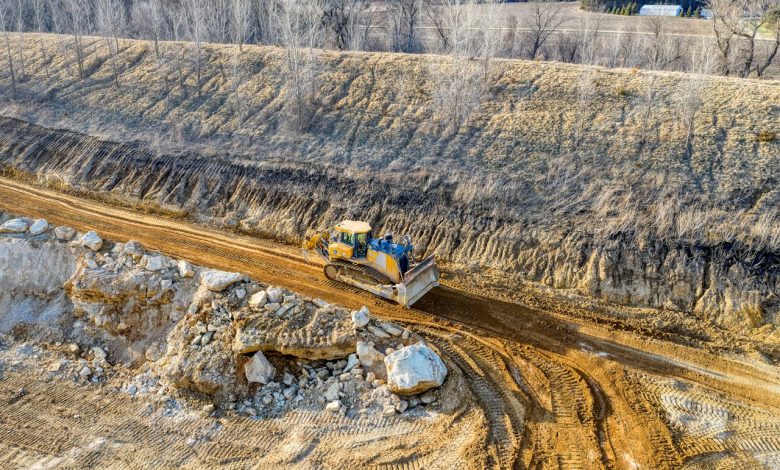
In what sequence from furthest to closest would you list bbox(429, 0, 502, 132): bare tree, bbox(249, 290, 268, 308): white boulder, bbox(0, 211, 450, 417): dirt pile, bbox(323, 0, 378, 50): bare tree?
bbox(323, 0, 378, 50): bare tree < bbox(429, 0, 502, 132): bare tree < bbox(249, 290, 268, 308): white boulder < bbox(0, 211, 450, 417): dirt pile

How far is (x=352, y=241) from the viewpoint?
1591cm

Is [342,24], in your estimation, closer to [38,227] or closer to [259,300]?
[38,227]

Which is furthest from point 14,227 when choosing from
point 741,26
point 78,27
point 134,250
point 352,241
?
point 741,26

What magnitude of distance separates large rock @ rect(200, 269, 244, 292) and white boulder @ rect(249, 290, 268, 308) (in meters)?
0.79

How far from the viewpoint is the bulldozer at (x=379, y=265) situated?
15.5 meters

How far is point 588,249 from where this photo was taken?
57.1ft

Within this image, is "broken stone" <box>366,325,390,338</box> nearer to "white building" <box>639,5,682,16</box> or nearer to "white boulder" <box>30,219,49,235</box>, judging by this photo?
"white boulder" <box>30,219,49,235</box>

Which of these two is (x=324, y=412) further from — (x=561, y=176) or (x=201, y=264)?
(x=561, y=176)

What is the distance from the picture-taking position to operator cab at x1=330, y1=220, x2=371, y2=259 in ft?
52.1

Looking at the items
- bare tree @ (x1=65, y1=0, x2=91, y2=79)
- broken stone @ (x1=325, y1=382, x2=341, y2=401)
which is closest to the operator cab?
broken stone @ (x1=325, y1=382, x2=341, y2=401)

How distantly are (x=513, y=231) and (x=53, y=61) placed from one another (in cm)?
3197

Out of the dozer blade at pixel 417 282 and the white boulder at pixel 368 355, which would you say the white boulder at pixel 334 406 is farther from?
the dozer blade at pixel 417 282

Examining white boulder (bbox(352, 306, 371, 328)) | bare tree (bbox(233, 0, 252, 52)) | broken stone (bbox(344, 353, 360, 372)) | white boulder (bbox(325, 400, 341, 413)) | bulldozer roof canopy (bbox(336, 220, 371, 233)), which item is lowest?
white boulder (bbox(325, 400, 341, 413))

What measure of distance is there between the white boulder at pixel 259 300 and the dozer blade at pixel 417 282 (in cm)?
382
